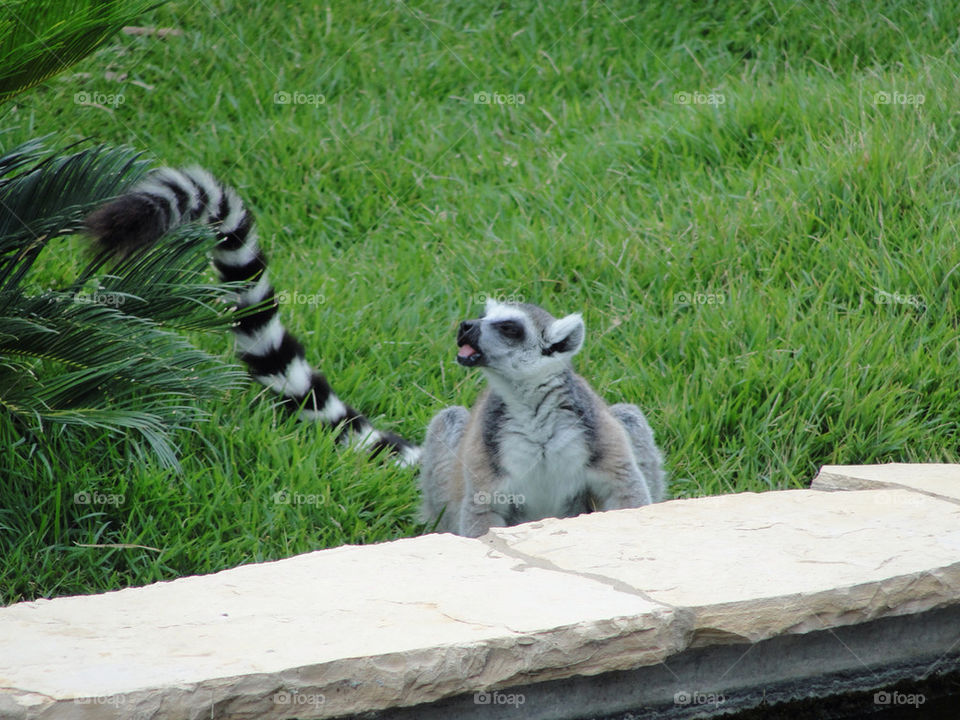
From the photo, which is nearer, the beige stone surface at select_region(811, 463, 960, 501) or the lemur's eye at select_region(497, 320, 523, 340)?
the beige stone surface at select_region(811, 463, 960, 501)

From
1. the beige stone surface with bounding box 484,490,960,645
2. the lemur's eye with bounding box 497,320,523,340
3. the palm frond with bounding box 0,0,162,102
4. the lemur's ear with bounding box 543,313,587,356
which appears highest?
the palm frond with bounding box 0,0,162,102

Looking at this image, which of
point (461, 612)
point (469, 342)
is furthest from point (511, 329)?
point (461, 612)

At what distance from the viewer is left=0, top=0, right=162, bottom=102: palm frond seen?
317cm

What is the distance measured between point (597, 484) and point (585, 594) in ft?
3.32

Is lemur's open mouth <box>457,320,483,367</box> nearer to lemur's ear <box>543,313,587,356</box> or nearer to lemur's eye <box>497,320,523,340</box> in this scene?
lemur's eye <box>497,320,523,340</box>

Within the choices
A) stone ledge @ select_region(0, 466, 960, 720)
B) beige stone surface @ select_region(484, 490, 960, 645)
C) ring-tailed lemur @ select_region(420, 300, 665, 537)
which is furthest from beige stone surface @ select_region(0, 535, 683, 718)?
ring-tailed lemur @ select_region(420, 300, 665, 537)

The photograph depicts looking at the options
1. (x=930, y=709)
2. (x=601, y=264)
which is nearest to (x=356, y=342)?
(x=601, y=264)

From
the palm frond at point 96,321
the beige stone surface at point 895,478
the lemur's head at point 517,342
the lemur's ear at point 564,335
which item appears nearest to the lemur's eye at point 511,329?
the lemur's head at point 517,342

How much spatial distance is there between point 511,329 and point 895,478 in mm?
1350

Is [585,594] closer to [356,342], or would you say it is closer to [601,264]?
[356,342]

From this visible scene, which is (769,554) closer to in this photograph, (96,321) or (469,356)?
(469,356)

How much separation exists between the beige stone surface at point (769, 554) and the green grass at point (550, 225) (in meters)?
0.80

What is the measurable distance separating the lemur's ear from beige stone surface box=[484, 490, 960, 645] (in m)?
0.65

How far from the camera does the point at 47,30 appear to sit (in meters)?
3.16
